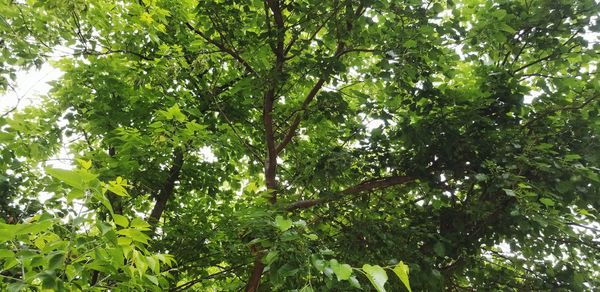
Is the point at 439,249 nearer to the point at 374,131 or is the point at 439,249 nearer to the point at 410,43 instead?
the point at 374,131

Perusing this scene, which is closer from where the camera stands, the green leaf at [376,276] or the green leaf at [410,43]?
the green leaf at [376,276]

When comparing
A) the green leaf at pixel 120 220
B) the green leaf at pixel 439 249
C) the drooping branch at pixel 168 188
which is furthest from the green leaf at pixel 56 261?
the drooping branch at pixel 168 188

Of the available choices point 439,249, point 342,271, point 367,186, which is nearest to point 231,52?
point 367,186

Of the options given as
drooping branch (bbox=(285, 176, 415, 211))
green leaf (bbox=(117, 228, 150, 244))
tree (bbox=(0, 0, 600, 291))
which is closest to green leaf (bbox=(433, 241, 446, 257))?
tree (bbox=(0, 0, 600, 291))

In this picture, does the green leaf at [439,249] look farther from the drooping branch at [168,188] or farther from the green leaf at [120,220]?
the drooping branch at [168,188]

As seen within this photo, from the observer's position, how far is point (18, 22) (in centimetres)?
335

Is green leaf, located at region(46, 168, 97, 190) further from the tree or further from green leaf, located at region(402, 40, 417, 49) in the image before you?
green leaf, located at region(402, 40, 417, 49)

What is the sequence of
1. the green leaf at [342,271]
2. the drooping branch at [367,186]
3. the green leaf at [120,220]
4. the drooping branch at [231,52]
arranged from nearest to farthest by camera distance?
the green leaf at [120,220] < the green leaf at [342,271] < the drooping branch at [367,186] < the drooping branch at [231,52]

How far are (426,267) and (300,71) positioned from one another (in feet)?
6.50

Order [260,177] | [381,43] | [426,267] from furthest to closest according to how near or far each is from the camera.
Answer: [260,177]
[381,43]
[426,267]

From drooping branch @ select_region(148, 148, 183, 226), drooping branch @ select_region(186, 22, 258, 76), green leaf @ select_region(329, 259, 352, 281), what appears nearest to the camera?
green leaf @ select_region(329, 259, 352, 281)

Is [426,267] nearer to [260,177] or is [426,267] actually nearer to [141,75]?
[141,75]

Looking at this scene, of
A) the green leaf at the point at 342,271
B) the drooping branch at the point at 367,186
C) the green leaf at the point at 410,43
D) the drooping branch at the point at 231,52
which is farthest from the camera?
the drooping branch at the point at 231,52

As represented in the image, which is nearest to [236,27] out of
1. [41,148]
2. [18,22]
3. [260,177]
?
[18,22]
